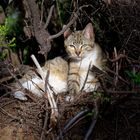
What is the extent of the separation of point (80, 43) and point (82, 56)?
0.17 meters

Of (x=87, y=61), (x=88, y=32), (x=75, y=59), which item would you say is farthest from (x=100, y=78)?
(x=88, y=32)

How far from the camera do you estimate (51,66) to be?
5625 mm

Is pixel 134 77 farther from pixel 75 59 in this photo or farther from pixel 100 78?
pixel 75 59

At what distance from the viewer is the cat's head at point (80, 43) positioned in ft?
17.7

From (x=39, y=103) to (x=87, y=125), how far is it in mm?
652

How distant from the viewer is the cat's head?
17.7ft

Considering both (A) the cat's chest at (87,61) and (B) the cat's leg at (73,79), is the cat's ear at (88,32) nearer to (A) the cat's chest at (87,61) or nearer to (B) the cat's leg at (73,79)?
(A) the cat's chest at (87,61)

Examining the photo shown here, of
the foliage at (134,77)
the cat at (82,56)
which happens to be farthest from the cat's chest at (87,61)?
the foliage at (134,77)

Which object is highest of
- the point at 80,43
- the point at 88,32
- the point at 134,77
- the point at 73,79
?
the point at 88,32

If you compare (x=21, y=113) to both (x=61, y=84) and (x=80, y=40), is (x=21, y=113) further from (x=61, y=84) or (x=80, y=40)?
(x=80, y=40)

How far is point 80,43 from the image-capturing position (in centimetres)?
544

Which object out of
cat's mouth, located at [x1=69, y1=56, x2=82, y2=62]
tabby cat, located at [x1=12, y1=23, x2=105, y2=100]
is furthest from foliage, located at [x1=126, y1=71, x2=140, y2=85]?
cat's mouth, located at [x1=69, y1=56, x2=82, y2=62]

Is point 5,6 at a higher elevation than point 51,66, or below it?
higher

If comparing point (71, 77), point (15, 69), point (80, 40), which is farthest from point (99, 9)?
point (15, 69)
